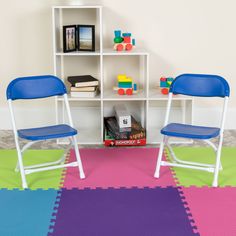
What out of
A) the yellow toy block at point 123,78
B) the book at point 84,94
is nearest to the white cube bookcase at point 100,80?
the book at point 84,94

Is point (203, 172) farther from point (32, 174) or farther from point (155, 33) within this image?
point (155, 33)

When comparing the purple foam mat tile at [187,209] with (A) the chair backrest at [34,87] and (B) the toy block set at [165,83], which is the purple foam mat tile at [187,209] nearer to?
(A) the chair backrest at [34,87]

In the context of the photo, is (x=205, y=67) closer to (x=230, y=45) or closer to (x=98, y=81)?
(x=230, y=45)

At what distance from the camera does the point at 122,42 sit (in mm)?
4559

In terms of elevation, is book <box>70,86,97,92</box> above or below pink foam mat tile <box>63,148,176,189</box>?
above

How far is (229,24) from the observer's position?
4770 mm

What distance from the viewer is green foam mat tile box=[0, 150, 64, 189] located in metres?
3.55

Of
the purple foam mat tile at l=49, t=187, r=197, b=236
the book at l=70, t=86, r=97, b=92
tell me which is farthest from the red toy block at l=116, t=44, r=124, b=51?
the purple foam mat tile at l=49, t=187, r=197, b=236

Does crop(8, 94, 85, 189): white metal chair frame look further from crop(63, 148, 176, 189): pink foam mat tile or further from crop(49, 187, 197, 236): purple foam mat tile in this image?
crop(49, 187, 197, 236): purple foam mat tile

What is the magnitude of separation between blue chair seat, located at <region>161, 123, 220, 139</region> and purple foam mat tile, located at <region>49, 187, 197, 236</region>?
1.39 feet

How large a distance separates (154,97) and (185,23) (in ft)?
2.96

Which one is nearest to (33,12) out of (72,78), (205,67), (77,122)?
(72,78)

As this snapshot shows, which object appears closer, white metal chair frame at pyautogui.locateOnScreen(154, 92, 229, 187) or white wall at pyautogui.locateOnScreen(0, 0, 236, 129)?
white metal chair frame at pyautogui.locateOnScreen(154, 92, 229, 187)

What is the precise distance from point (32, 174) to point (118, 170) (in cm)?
72
